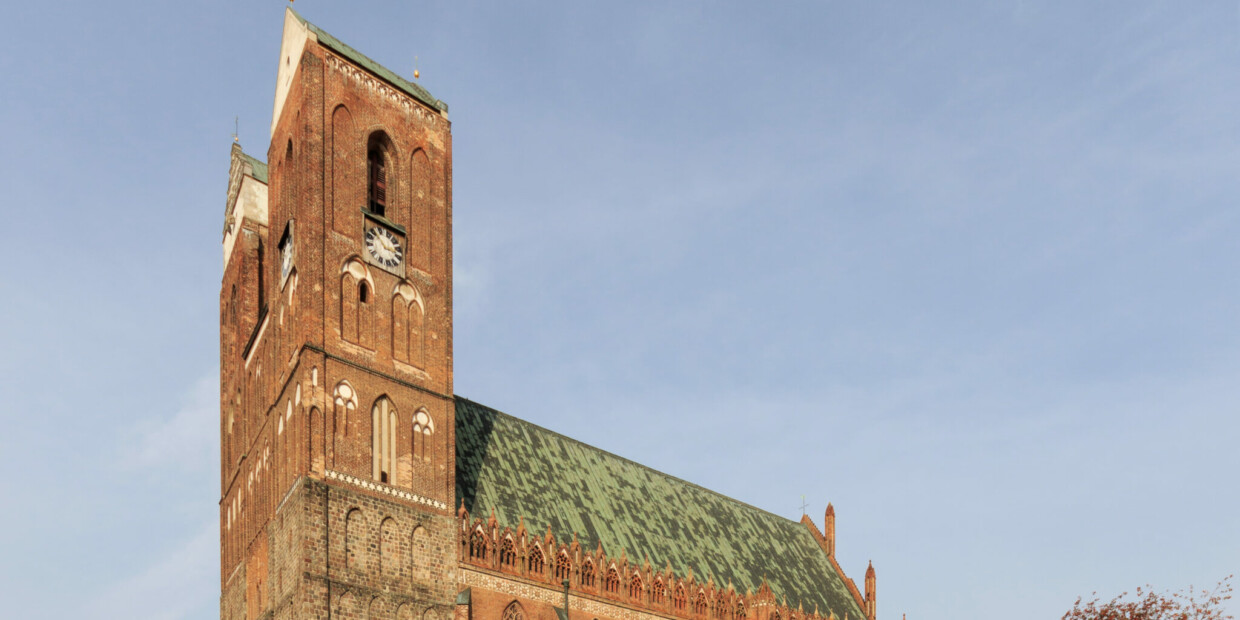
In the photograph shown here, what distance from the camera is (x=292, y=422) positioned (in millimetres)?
46594

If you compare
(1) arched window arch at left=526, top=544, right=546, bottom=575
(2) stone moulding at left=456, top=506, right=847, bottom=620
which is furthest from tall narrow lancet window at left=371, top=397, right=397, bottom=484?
(1) arched window arch at left=526, top=544, right=546, bottom=575

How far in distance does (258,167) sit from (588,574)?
23.4 meters

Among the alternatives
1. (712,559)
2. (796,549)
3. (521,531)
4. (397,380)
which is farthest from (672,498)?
(397,380)

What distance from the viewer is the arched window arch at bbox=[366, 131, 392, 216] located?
5175 centimetres

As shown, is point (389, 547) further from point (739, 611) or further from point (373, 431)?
point (739, 611)

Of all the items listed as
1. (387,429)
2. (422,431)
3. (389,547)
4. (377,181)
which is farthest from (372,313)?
(389,547)

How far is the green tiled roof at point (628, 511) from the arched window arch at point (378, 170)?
10152 millimetres

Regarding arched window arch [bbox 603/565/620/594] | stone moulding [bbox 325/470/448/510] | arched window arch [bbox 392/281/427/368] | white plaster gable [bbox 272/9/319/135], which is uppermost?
white plaster gable [bbox 272/9/319/135]

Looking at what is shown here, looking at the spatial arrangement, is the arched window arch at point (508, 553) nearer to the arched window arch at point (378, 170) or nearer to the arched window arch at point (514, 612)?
the arched window arch at point (514, 612)

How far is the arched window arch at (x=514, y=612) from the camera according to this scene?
161 feet

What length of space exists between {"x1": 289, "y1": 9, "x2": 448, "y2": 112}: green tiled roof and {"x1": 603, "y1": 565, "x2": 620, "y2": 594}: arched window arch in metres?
20.1

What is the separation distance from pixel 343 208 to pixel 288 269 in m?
3.05

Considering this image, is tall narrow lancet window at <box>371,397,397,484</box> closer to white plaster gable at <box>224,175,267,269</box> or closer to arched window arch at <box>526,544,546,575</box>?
arched window arch at <box>526,544,546,575</box>

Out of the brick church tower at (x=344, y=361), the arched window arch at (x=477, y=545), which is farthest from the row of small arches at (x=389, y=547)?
the arched window arch at (x=477, y=545)
